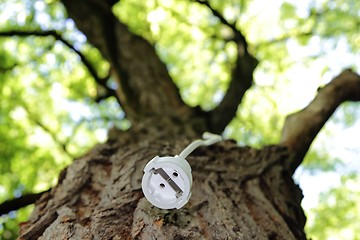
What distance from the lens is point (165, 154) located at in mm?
2715

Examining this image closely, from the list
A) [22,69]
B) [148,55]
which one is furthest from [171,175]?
[22,69]

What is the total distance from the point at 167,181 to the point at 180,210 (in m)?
0.48

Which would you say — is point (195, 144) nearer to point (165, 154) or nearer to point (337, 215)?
point (165, 154)

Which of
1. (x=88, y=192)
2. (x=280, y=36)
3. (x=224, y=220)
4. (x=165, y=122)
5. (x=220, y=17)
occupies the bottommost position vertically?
(x=280, y=36)

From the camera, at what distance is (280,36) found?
25.3ft

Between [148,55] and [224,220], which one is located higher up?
[224,220]

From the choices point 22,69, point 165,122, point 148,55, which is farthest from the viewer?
A: point 22,69

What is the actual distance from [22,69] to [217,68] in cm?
366

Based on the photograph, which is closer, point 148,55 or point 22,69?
point 148,55

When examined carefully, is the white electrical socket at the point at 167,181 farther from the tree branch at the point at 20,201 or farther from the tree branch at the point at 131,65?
the tree branch at the point at 131,65

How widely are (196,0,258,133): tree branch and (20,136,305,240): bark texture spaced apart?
142cm

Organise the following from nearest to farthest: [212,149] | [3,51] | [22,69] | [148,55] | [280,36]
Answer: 1. [212,149]
2. [148,55]
3. [3,51]
4. [22,69]
5. [280,36]

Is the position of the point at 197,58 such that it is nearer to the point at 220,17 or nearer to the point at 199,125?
the point at 220,17

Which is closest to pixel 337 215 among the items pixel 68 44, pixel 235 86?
pixel 235 86
